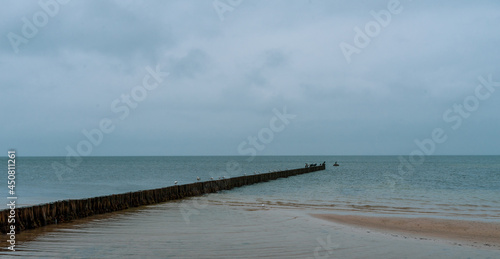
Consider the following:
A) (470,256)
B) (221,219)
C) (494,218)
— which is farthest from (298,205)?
(470,256)

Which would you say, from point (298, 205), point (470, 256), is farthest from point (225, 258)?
point (298, 205)

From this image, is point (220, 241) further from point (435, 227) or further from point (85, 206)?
point (435, 227)

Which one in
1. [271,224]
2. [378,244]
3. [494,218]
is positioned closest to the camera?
[378,244]

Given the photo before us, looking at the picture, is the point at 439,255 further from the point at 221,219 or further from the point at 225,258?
the point at 221,219

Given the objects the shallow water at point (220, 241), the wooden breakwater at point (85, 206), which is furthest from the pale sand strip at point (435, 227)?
the wooden breakwater at point (85, 206)

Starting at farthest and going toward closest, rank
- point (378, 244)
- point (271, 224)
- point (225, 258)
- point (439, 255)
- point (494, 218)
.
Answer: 1. point (494, 218)
2. point (271, 224)
3. point (378, 244)
4. point (439, 255)
5. point (225, 258)

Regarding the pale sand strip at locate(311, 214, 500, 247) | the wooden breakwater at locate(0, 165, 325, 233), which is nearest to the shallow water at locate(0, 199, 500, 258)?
the wooden breakwater at locate(0, 165, 325, 233)

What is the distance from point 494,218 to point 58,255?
57.9ft

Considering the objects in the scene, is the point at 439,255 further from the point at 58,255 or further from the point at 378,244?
the point at 58,255


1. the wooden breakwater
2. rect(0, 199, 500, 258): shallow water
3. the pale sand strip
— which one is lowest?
the pale sand strip

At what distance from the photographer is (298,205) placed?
24.2 meters

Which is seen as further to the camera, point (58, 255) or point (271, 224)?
point (271, 224)

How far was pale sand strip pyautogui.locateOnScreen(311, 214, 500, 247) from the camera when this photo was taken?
14469 mm

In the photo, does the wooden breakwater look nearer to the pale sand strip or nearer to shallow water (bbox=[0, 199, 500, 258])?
shallow water (bbox=[0, 199, 500, 258])
